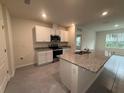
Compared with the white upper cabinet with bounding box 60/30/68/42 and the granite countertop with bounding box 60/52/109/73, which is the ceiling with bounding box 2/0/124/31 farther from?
the white upper cabinet with bounding box 60/30/68/42

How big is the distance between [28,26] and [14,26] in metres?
0.67

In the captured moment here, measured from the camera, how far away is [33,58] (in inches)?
160

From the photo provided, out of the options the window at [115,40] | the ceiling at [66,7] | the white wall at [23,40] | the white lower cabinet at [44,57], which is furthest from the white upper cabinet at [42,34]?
the window at [115,40]

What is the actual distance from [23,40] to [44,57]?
57.6 inches

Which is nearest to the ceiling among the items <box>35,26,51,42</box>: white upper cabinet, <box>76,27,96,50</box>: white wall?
<box>35,26,51,42</box>: white upper cabinet

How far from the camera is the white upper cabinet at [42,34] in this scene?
390cm

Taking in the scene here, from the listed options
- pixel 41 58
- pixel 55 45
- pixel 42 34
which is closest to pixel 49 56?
pixel 41 58

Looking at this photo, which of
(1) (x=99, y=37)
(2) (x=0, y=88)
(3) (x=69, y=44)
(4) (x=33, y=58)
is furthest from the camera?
(1) (x=99, y=37)

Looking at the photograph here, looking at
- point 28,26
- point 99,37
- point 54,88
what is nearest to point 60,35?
point 28,26

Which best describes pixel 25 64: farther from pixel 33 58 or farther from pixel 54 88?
pixel 54 88

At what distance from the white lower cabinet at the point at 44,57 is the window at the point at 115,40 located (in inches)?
261

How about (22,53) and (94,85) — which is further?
(22,53)

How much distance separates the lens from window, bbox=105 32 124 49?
6660mm

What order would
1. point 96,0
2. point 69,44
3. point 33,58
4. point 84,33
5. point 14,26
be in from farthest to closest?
point 84,33
point 69,44
point 33,58
point 14,26
point 96,0
